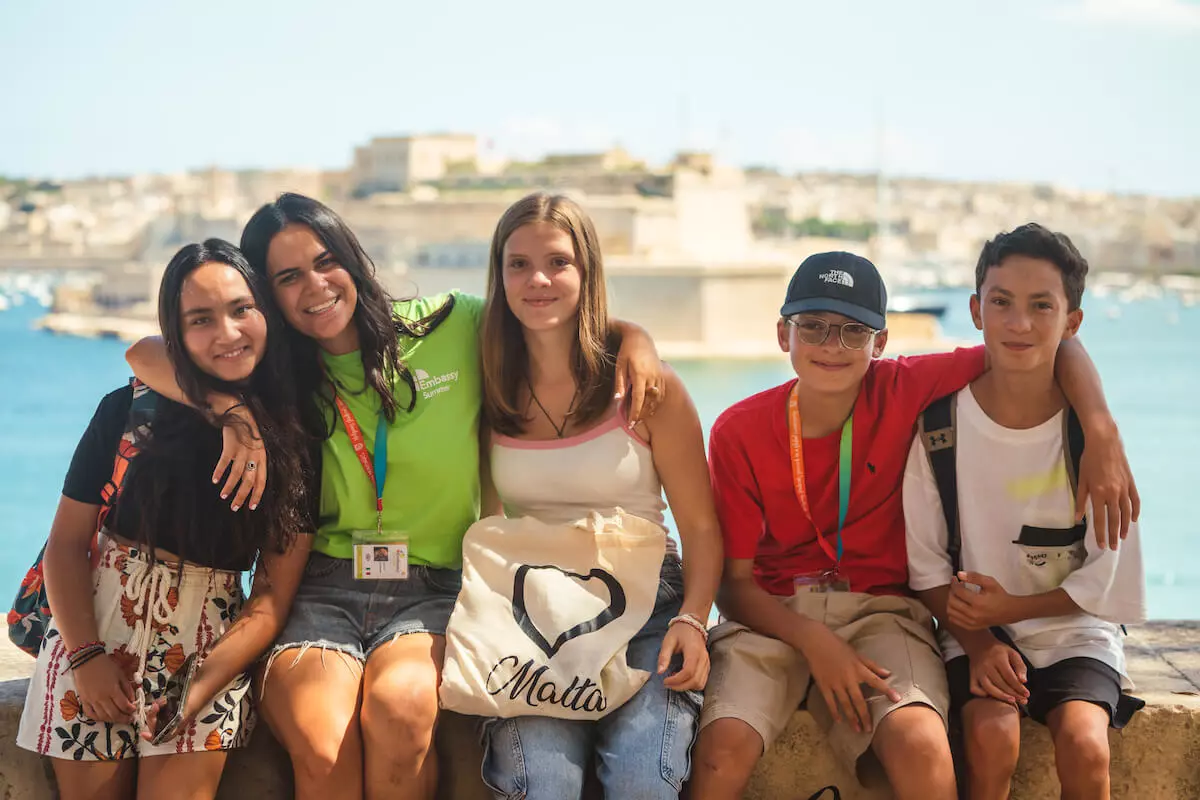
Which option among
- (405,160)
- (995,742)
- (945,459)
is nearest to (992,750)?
(995,742)

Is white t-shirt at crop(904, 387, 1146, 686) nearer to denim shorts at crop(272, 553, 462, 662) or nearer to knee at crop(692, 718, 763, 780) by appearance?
knee at crop(692, 718, 763, 780)

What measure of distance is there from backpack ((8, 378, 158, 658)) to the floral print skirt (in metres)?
0.06

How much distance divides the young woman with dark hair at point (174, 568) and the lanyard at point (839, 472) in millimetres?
825

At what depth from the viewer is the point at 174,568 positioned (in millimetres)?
2068

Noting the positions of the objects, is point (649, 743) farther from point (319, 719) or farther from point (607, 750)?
point (319, 719)

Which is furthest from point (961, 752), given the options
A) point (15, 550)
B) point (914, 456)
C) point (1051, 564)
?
point (15, 550)

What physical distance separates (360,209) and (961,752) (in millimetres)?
34475

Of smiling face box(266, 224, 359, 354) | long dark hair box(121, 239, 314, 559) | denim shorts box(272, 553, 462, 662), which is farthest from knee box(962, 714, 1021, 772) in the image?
smiling face box(266, 224, 359, 354)

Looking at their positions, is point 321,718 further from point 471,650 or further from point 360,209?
point 360,209

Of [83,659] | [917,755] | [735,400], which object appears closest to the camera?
[917,755]

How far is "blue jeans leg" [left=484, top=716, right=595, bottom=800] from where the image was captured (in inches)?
73.7

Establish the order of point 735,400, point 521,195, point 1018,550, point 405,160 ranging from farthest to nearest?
1. point 405,160
2. point 735,400
3. point 521,195
4. point 1018,550

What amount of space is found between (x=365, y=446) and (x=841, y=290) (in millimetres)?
856

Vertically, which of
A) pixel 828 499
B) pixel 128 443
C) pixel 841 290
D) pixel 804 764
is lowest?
pixel 804 764
